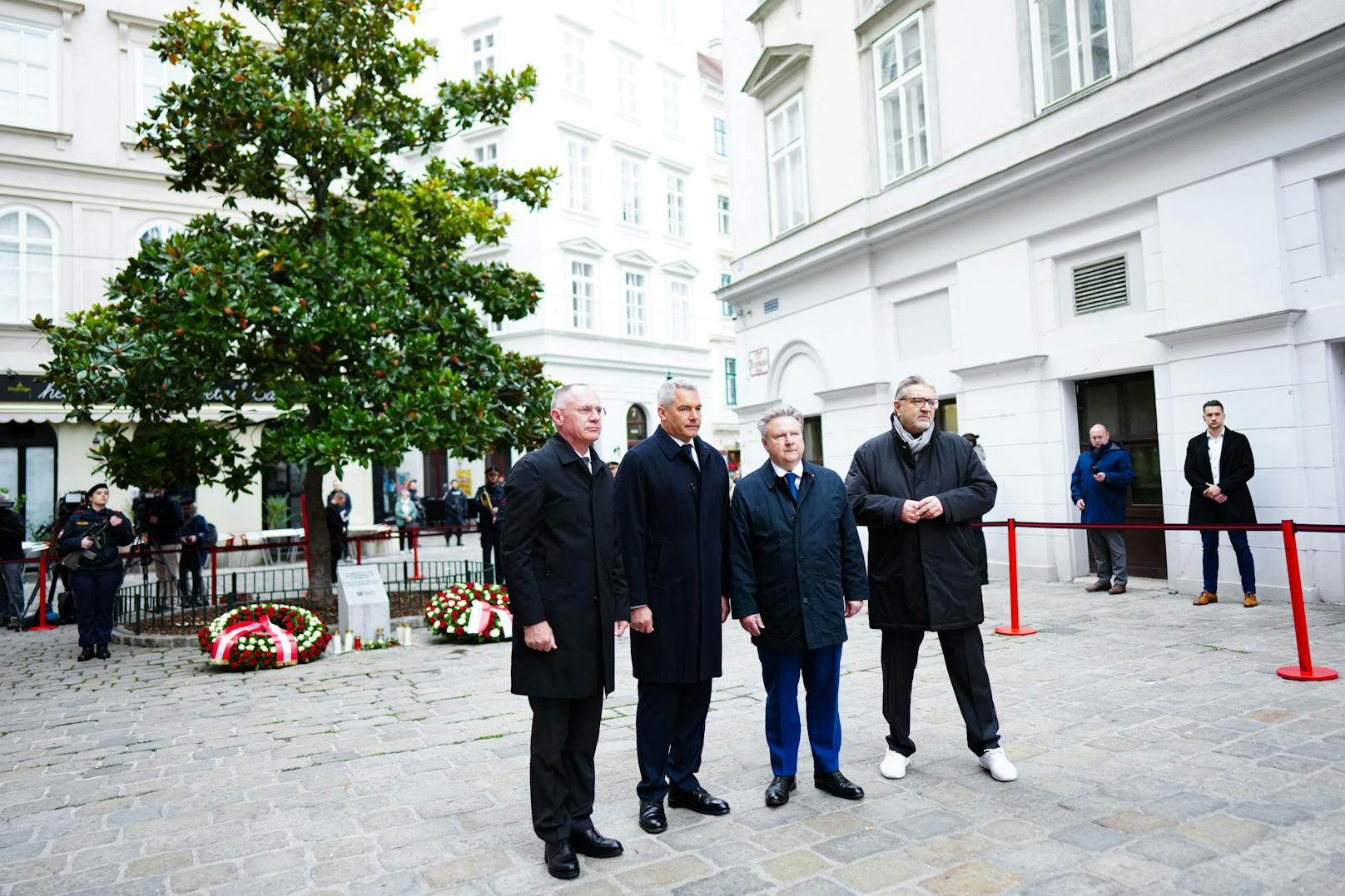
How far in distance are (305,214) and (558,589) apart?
31.7ft

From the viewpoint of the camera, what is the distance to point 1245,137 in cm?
917

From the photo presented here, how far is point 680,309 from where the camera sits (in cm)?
3519

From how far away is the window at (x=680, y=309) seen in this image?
34.7m

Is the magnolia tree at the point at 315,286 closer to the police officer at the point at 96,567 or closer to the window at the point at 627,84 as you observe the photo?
the police officer at the point at 96,567

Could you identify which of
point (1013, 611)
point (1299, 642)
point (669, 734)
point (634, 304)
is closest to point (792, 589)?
point (669, 734)

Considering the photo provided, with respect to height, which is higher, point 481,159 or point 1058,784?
point 481,159

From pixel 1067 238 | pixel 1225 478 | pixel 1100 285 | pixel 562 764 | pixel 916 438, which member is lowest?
pixel 562 764

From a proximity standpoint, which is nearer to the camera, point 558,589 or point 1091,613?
point 558,589

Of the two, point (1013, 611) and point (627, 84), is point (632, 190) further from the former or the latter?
point (1013, 611)

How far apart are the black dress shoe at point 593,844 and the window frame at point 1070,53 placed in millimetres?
10299

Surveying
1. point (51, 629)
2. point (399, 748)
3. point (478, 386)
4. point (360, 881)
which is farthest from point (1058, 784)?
point (51, 629)

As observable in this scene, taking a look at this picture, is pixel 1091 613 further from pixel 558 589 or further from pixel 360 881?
pixel 360 881

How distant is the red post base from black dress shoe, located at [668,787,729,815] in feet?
13.8

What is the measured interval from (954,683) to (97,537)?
29.7ft
